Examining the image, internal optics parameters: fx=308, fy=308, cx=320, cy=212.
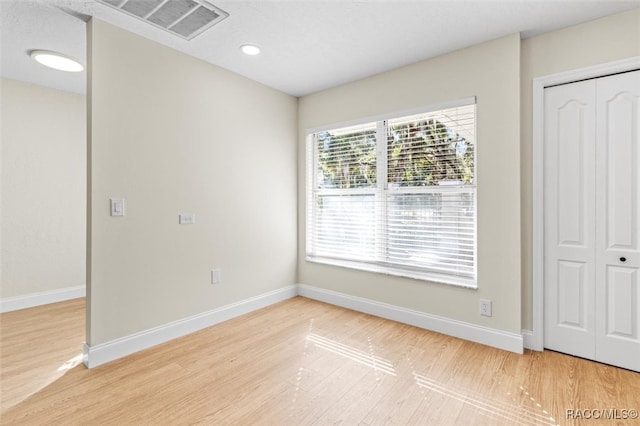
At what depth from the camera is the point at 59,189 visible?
392cm

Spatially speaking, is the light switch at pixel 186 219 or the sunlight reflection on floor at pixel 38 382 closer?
the sunlight reflection on floor at pixel 38 382

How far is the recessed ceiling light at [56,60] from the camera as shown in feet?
9.35

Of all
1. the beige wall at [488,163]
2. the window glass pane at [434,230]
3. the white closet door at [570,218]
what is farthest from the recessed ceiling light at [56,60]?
the white closet door at [570,218]

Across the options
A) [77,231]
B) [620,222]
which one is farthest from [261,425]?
[77,231]

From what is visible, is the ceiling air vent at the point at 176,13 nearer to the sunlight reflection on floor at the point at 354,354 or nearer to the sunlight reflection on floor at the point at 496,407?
the sunlight reflection on floor at the point at 354,354

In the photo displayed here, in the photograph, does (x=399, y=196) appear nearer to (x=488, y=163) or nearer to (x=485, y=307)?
(x=488, y=163)

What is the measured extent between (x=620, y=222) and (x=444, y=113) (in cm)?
160

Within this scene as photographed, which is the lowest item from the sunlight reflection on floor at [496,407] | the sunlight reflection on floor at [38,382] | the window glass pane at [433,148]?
the sunlight reflection on floor at [496,407]

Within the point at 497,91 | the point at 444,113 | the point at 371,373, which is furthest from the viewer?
the point at 444,113

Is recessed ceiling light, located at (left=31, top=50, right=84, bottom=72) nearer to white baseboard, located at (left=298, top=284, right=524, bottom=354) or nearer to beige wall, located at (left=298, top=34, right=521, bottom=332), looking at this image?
beige wall, located at (left=298, top=34, right=521, bottom=332)

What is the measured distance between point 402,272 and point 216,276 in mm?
1945

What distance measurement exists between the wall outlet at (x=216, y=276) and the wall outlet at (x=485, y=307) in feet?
8.31

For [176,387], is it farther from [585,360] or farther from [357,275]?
[585,360]

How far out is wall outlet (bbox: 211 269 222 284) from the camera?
10.4 feet
